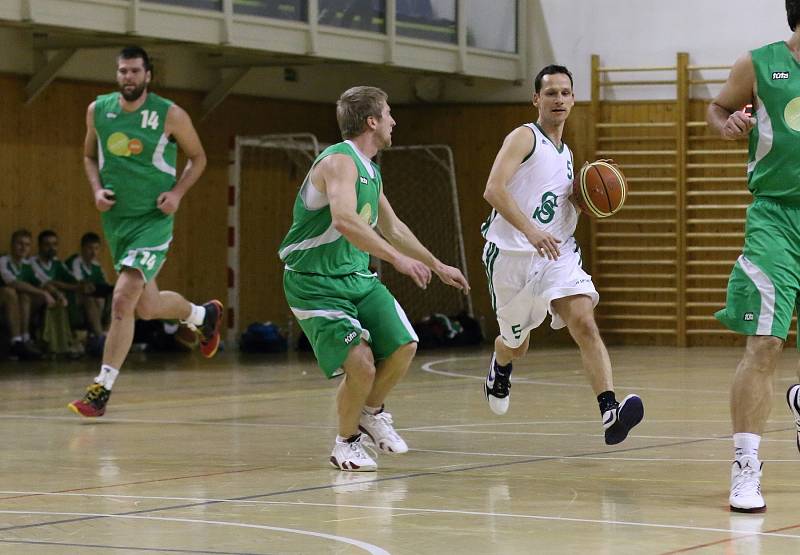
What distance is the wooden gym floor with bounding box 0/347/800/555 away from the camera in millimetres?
4551

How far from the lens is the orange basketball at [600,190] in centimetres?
697

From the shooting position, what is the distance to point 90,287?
15.0 metres

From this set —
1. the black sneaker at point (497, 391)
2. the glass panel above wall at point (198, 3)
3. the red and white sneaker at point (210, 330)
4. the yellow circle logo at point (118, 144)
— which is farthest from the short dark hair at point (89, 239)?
the black sneaker at point (497, 391)

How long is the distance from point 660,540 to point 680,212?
13.1m

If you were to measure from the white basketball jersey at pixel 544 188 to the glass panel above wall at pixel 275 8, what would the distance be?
785 centimetres

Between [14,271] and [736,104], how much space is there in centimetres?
1051

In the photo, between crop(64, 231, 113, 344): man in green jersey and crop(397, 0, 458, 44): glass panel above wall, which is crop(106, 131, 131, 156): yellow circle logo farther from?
crop(397, 0, 458, 44): glass panel above wall

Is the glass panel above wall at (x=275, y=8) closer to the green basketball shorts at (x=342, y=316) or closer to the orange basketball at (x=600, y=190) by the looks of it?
the orange basketball at (x=600, y=190)

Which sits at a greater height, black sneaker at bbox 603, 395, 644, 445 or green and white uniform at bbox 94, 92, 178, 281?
green and white uniform at bbox 94, 92, 178, 281

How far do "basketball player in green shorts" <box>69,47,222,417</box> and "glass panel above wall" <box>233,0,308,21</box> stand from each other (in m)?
5.74

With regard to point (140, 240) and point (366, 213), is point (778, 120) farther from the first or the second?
point (140, 240)

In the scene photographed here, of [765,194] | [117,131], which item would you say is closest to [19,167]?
[117,131]

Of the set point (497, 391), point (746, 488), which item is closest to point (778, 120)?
point (746, 488)

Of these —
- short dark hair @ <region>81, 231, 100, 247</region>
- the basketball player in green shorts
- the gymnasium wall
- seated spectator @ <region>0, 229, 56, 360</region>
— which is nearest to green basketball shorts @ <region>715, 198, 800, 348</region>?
the basketball player in green shorts
